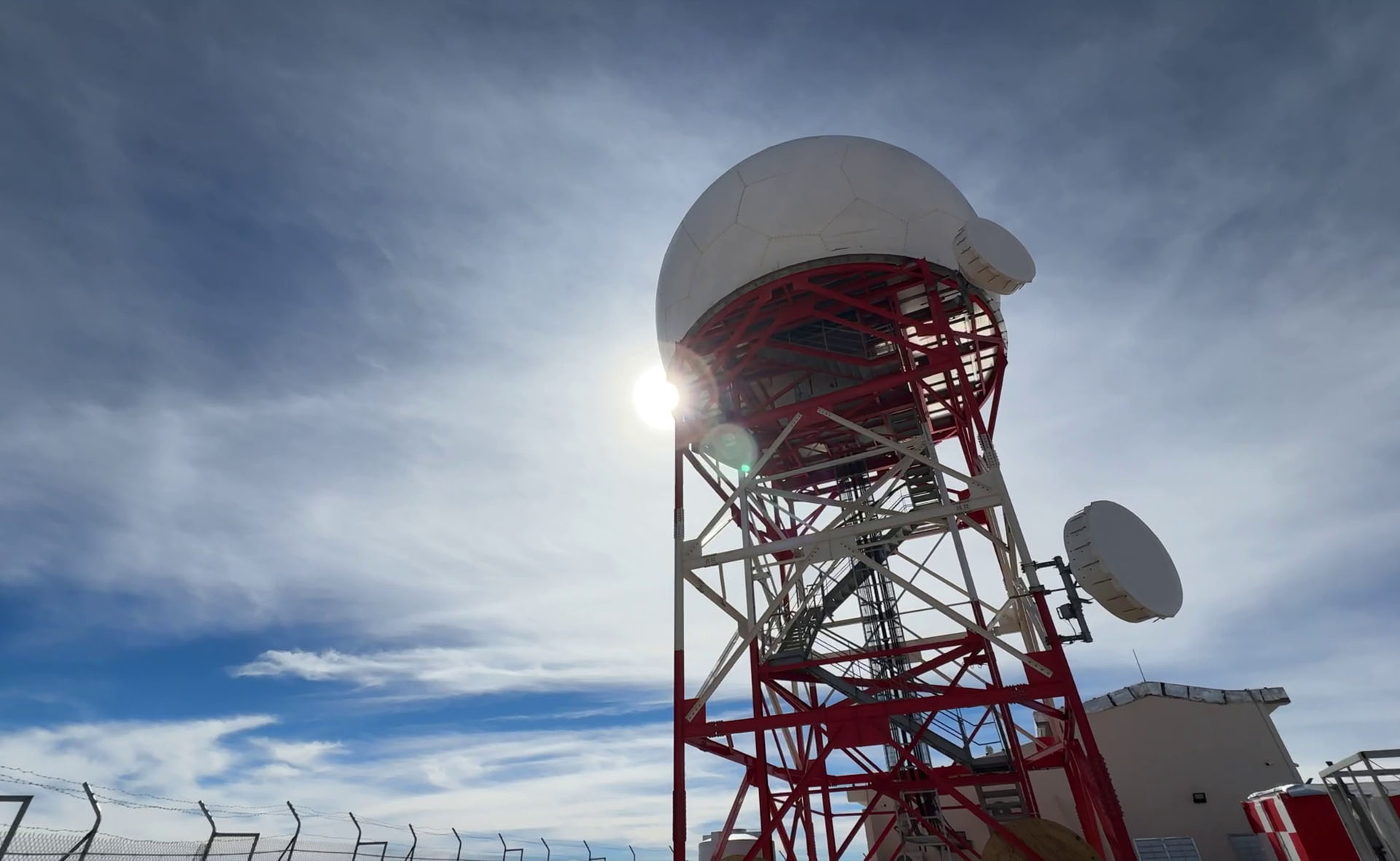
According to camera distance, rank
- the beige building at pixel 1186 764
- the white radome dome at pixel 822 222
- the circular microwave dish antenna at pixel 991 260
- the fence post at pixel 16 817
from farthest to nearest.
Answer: the beige building at pixel 1186 764 → the white radome dome at pixel 822 222 → the circular microwave dish antenna at pixel 991 260 → the fence post at pixel 16 817

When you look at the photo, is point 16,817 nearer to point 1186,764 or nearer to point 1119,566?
point 1119,566

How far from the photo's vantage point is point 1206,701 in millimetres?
17969

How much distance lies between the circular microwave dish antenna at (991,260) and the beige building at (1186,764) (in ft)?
43.8

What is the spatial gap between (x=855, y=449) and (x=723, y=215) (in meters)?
6.77

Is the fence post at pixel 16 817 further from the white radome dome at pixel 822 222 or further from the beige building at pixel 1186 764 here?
the beige building at pixel 1186 764

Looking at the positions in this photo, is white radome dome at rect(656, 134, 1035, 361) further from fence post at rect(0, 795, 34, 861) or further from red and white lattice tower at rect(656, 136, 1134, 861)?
fence post at rect(0, 795, 34, 861)

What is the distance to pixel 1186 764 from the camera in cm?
1744

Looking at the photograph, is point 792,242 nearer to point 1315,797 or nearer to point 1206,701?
point 1315,797

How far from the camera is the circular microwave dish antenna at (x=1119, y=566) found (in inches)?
358

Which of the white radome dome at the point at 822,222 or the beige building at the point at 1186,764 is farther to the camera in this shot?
the beige building at the point at 1186,764

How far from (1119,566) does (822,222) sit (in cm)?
737

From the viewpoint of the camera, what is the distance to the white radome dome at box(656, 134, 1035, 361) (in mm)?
12000

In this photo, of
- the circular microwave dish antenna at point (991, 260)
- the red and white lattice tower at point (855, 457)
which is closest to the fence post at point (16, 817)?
the red and white lattice tower at point (855, 457)

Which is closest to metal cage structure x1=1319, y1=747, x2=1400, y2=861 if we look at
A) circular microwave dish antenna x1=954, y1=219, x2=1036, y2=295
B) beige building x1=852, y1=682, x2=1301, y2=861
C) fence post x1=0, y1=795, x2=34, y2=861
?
circular microwave dish antenna x1=954, y1=219, x2=1036, y2=295
